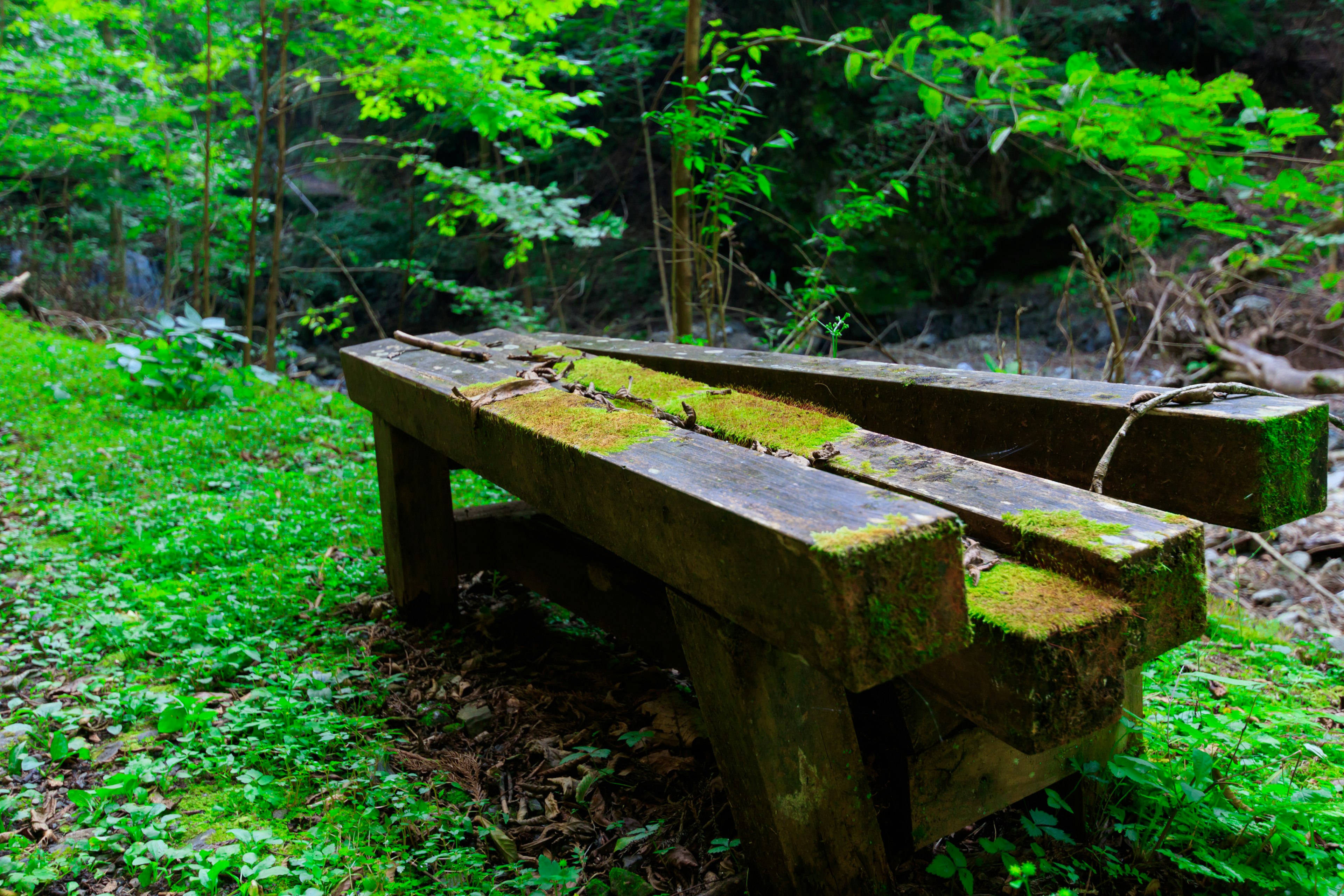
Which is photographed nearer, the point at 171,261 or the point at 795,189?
the point at 795,189

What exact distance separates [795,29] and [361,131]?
13.8 metres

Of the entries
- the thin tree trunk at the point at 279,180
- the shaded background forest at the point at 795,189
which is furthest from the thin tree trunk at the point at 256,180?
the shaded background forest at the point at 795,189

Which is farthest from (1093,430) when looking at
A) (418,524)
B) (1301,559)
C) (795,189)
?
(795,189)

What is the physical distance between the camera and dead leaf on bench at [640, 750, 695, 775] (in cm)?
204

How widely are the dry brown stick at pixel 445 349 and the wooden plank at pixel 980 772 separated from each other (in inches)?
70.5

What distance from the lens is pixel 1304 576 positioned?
4.05m

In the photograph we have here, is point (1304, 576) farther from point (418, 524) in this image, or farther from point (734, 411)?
point (418, 524)

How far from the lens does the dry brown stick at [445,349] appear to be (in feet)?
8.69

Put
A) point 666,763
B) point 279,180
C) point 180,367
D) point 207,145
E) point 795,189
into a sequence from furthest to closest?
point 795,189, point 279,180, point 207,145, point 180,367, point 666,763

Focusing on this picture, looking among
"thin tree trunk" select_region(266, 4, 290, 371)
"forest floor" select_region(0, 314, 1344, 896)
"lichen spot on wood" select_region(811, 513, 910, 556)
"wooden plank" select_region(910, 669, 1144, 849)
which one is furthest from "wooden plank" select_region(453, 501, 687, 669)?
"thin tree trunk" select_region(266, 4, 290, 371)

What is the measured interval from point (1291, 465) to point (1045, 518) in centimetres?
57

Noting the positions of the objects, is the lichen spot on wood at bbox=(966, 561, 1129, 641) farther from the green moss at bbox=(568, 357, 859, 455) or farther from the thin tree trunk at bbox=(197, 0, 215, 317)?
the thin tree trunk at bbox=(197, 0, 215, 317)

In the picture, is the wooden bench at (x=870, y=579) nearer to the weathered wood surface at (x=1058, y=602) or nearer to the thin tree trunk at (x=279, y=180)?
the weathered wood surface at (x=1058, y=602)

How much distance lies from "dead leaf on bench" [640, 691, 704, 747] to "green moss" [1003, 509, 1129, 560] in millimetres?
1117
